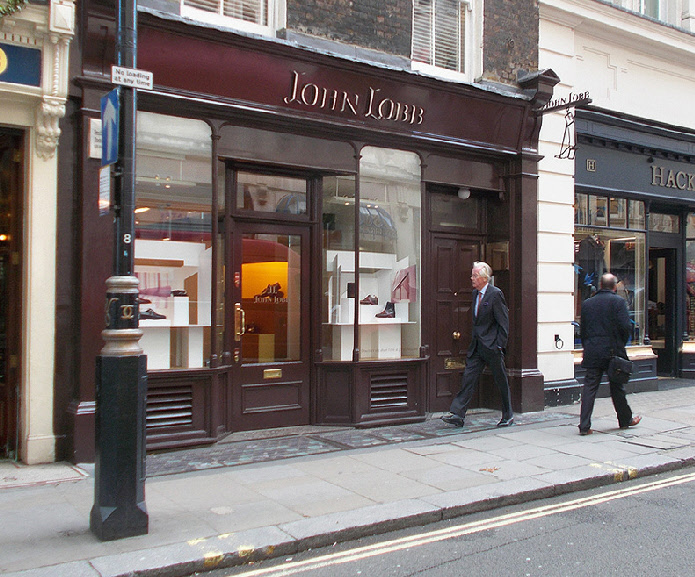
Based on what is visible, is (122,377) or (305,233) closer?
(122,377)

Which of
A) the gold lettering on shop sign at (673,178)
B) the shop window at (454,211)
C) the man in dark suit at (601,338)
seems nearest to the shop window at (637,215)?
the gold lettering on shop sign at (673,178)

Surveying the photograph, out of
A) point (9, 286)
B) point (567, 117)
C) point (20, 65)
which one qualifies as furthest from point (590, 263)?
point (20, 65)

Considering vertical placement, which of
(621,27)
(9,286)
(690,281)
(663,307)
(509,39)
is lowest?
(663,307)

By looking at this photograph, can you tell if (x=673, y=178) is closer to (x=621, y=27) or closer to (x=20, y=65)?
(x=621, y=27)

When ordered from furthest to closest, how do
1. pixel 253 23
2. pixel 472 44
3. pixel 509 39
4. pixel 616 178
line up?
pixel 616 178 < pixel 509 39 < pixel 472 44 < pixel 253 23

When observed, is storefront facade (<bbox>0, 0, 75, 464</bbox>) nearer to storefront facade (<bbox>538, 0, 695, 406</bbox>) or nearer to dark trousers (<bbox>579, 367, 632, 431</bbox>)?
dark trousers (<bbox>579, 367, 632, 431</bbox>)

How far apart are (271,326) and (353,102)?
2910 millimetres

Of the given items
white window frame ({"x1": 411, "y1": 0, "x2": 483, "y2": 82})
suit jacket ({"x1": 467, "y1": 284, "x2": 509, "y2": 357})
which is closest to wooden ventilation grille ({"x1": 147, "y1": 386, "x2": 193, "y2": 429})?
suit jacket ({"x1": 467, "y1": 284, "x2": 509, "y2": 357})

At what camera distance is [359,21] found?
871 centimetres

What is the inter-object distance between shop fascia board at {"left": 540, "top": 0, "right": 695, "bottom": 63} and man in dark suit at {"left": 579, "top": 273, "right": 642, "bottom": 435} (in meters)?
4.65

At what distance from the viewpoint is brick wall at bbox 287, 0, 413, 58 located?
8305 millimetres

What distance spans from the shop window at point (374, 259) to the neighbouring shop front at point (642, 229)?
3.33 metres

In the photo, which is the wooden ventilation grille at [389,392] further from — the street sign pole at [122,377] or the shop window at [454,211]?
the street sign pole at [122,377]

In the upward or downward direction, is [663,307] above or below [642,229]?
below
